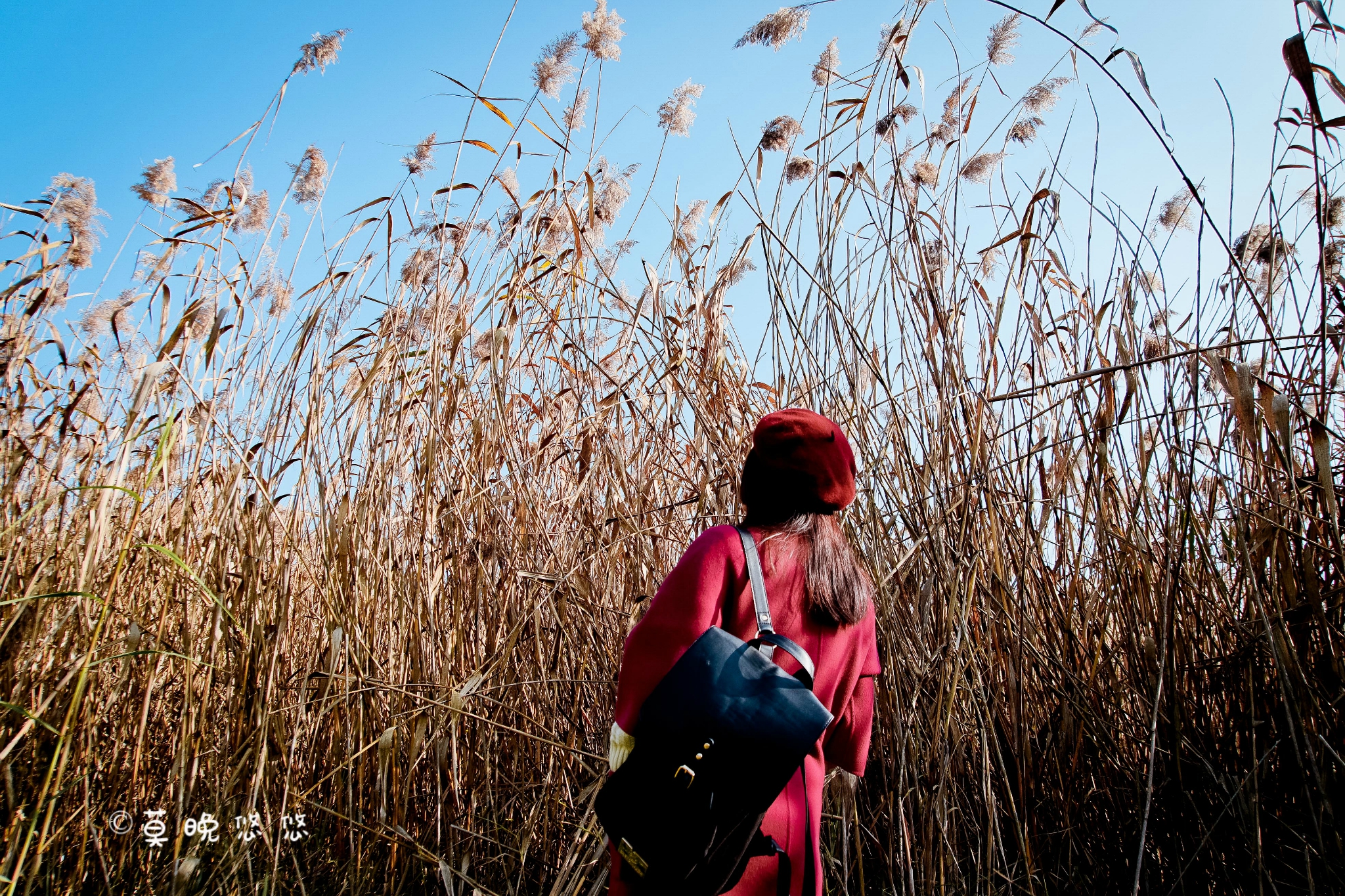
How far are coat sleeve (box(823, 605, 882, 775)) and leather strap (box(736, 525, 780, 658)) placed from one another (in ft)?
0.81

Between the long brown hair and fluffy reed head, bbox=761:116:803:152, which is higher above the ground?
fluffy reed head, bbox=761:116:803:152

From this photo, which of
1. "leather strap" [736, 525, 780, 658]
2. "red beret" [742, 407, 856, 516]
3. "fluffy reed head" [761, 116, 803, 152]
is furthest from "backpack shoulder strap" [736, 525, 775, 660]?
"fluffy reed head" [761, 116, 803, 152]

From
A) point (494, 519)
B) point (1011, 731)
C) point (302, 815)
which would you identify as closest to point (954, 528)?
point (1011, 731)

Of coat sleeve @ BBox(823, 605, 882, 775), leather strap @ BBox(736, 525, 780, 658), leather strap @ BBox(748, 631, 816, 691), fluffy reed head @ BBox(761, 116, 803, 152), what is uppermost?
fluffy reed head @ BBox(761, 116, 803, 152)

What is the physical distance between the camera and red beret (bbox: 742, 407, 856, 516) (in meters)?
1.21

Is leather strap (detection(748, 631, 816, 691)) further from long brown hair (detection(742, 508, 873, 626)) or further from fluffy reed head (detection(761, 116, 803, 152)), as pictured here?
fluffy reed head (detection(761, 116, 803, 152))

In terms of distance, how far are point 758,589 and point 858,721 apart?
37cm

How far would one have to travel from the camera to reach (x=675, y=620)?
106 cm

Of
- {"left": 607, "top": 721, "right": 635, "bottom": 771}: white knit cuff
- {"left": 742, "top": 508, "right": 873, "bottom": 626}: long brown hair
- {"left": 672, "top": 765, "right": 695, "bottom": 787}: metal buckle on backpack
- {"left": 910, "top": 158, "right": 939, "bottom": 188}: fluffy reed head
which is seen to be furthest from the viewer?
{"left": 910, "top": 158, "right": 939, "bottom": 188}: fluffy reed head

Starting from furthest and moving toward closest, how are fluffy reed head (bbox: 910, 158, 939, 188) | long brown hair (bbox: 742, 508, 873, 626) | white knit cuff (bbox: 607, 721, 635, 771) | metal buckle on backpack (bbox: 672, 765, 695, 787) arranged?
1. fluffy reed head (bbox: 910, 158, 939, 188)
2. long brown hair (bbox: 742, 508, 873, 626)
3. white knit cuff (bbox: 607, 721, 635, 771)
4. metal buckle on backpack (bbox: 672, 765, 695, 787)

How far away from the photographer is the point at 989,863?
1232mm

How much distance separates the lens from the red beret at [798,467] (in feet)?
3.96

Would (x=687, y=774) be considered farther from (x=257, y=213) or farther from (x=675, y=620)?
(x=257, y=213)

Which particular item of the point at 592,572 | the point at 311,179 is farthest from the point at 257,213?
the point at 592,572
